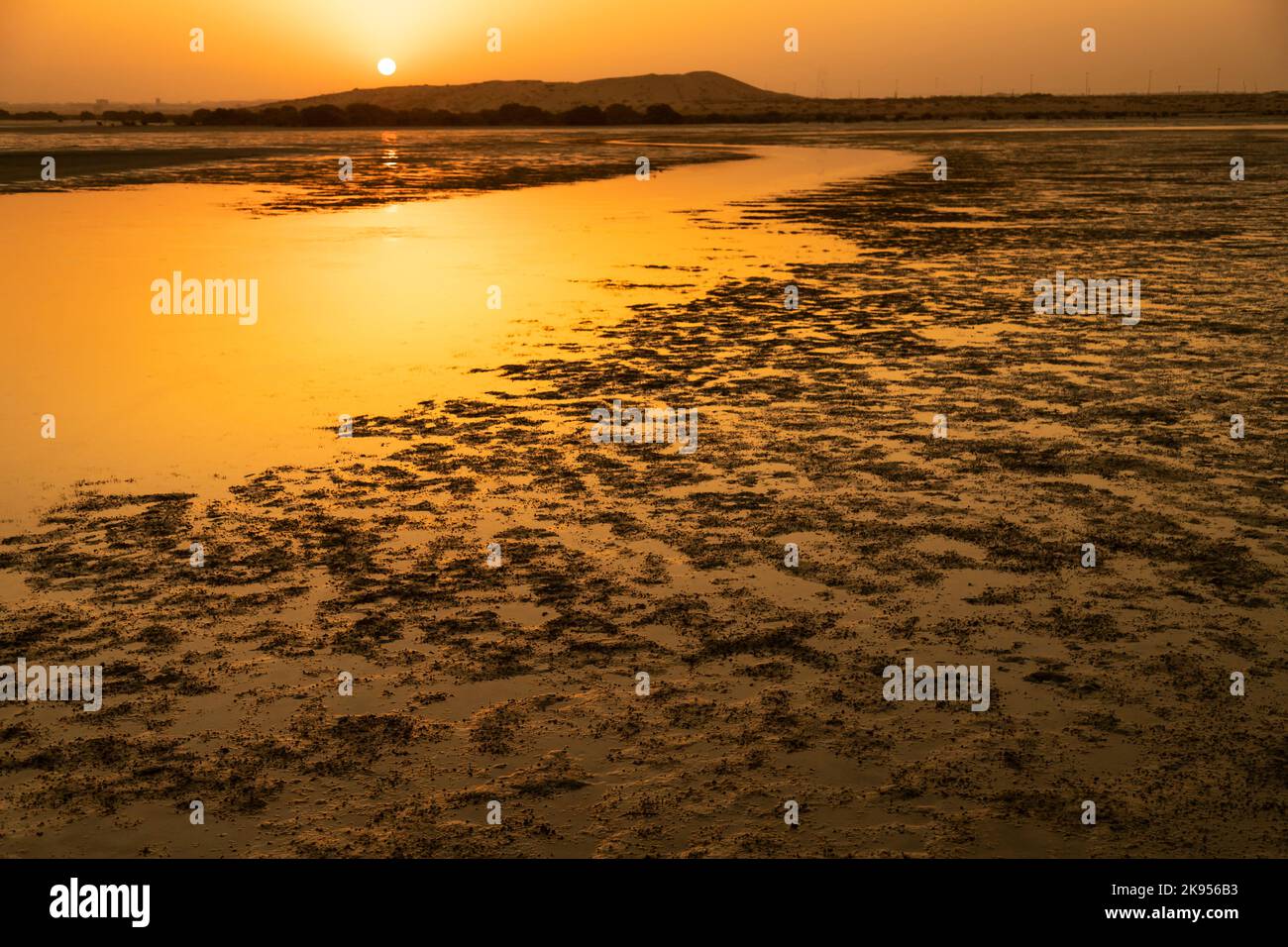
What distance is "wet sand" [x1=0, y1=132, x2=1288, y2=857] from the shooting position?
4680 mm

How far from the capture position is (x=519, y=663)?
5.91 meters

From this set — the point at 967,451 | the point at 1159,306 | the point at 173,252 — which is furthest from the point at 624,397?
the point at 173,252

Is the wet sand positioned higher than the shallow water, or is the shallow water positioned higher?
the shallow water

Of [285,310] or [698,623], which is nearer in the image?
[698,623]

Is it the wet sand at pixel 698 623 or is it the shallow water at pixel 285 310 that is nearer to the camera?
the wet sand at pixel 698 623

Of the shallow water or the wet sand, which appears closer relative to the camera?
the wet sand

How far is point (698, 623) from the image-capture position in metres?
6.36

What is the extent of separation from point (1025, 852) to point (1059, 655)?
67.8 inches

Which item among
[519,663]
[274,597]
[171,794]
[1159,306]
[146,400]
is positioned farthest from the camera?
[1159,306]

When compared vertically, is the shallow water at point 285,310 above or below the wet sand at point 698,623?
above

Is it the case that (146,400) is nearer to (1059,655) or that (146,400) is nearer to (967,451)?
(967,451)

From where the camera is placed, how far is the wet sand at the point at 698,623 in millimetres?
4680

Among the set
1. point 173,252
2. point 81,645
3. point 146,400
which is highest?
point 173,252

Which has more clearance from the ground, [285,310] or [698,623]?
[285,310]
